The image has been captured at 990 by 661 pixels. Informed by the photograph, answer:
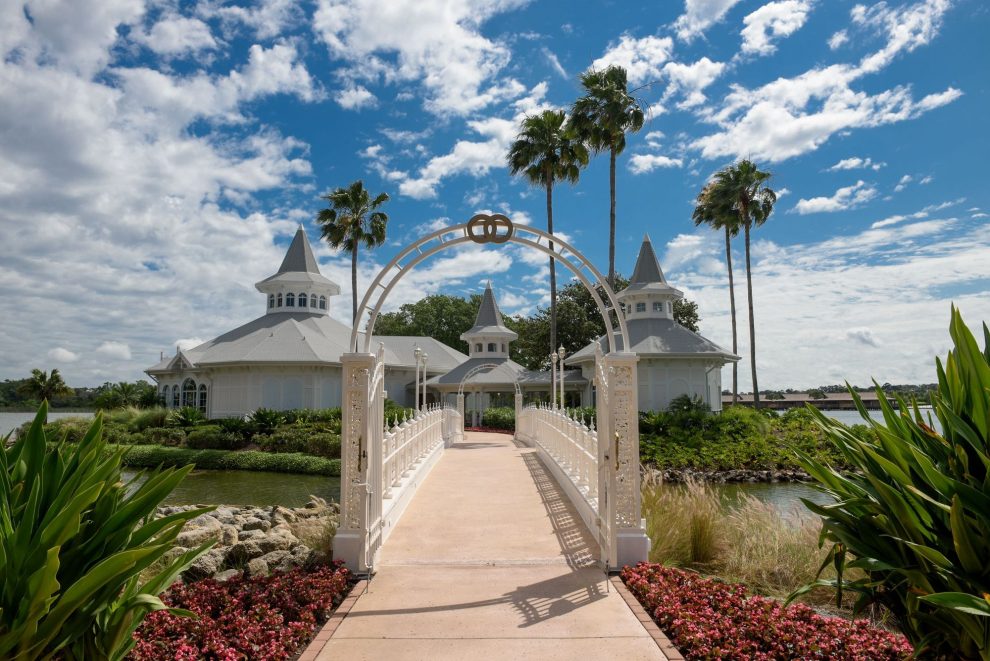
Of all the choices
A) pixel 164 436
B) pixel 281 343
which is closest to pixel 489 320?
pixel 281 343

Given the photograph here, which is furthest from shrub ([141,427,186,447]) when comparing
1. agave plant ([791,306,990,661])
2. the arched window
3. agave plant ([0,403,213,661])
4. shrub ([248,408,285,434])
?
agave plant ([791,306,990,661])

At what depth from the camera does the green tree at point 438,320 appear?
6473 cm

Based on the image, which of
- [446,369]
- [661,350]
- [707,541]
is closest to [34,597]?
[707,541]

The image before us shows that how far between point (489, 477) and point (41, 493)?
10.7 meters

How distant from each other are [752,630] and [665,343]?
2679 cm

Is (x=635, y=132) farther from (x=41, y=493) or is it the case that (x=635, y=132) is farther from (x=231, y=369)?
(x=41, y=493)

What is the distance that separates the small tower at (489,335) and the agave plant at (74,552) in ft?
121

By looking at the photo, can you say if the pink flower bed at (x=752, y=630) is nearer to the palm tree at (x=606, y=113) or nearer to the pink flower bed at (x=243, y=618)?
the pink flower bed at (x=243, y=618)

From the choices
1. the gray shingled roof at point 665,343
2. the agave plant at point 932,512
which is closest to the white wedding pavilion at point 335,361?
the gray shingled roof at point 665,343

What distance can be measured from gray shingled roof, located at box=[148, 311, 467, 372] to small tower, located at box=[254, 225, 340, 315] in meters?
0.64

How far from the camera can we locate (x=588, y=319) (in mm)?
46688

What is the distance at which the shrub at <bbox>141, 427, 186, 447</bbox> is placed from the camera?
2783cm

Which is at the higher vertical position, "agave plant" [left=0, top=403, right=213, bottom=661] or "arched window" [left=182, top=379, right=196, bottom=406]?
"arched window" [left=182, top=379, right=196, bottom=406]

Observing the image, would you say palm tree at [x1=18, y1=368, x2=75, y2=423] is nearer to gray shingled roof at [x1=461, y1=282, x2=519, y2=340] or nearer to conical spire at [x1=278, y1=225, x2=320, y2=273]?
conical spire at [x1=278, y1=225, x2=320, y2=273]
